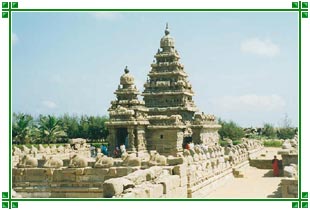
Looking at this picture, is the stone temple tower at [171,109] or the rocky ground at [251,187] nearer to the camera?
the rocky ground at [251,187]

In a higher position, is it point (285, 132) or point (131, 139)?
point (131, 139)

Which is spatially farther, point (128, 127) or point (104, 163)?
point (128, 127)

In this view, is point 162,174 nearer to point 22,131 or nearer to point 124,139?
point 124,139

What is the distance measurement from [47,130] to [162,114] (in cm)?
1410

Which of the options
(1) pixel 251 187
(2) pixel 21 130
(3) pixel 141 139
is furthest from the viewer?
(2) pixel 21 130

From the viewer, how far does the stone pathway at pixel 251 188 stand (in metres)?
14.5

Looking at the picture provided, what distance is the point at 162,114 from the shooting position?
119 ft

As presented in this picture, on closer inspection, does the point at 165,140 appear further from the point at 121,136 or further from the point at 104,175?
the point at 104,175

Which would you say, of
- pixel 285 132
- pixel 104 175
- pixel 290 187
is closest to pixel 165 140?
pixel 104 175

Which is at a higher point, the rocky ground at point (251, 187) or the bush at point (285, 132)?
the bush at point (285, 132)

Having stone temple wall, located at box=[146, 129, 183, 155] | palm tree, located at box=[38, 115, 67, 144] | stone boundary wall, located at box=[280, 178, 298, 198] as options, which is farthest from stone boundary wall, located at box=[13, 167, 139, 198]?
palm tree, located at box=[38, 115, 67, 144]

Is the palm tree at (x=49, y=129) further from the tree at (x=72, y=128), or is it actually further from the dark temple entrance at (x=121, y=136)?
the dark temple entrance at (x=121, y=136)

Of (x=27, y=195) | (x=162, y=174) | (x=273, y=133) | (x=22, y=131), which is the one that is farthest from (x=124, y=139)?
(x=273, y=133)

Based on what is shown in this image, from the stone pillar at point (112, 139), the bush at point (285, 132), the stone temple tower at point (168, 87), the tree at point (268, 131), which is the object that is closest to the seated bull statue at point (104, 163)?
the stone pillar at point (112, 139)
